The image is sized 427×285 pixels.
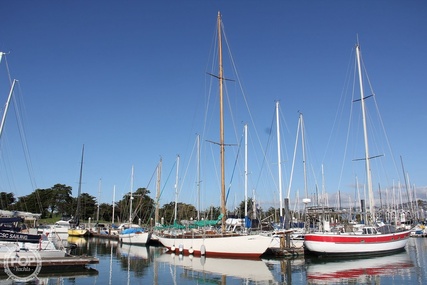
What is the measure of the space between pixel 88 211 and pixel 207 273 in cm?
10319

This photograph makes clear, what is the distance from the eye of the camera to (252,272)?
24469 mm

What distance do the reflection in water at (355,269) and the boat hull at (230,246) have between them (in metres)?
4.32

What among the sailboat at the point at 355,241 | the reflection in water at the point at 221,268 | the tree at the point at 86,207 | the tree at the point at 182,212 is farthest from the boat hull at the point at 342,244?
the tree at the point at 86,207

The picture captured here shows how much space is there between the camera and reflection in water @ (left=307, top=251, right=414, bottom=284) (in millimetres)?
22312

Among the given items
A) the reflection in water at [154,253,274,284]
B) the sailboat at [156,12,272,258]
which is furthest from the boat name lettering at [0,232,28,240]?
the sailboat at [156,12,272,258]

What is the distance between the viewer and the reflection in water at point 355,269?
73.2 ft

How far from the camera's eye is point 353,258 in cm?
3356

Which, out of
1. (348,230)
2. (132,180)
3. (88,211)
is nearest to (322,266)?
(348,230)

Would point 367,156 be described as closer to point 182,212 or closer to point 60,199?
point 182,212

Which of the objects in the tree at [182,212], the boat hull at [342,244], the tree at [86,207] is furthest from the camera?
the tree at [86,207]

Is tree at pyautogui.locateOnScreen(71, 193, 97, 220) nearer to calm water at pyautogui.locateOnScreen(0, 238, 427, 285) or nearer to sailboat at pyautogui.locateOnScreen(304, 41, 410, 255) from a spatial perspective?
calm water at pyautogui.locateOnScreen(0, 238, 427, 285)

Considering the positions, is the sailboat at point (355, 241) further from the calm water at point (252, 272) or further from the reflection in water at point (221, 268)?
the reflection in water at point (221, 268)

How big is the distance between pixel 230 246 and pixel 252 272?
6785 millimetres

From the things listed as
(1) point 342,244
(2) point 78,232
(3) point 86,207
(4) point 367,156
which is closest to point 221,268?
(1) point 342,244
